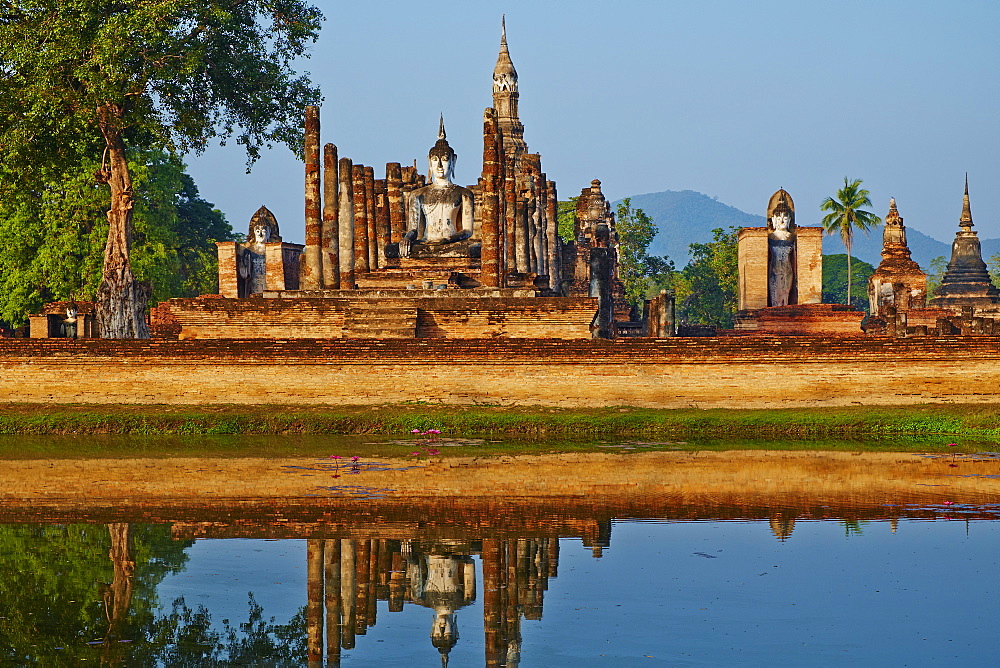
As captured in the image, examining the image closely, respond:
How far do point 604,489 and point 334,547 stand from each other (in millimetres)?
3693

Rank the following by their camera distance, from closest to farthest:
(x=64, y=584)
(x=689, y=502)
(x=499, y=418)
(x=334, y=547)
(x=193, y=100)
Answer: (x=64, y=584) < (x=334, y=547) < (x=689, y=502) < (x=499, y=418) < (x=193, y=100)

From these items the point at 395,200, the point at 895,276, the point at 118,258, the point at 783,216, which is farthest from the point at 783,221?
the point at 118,258

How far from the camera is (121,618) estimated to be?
8.84 meters

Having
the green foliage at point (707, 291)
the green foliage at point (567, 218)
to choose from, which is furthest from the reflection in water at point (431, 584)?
the green foliage at point (567, 218)

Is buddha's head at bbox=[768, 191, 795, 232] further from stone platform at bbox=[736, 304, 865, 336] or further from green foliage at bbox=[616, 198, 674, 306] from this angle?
green foliage at bbox=[616, 198, 674, 306]

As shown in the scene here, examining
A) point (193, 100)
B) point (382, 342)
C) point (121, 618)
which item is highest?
point (193, 100)

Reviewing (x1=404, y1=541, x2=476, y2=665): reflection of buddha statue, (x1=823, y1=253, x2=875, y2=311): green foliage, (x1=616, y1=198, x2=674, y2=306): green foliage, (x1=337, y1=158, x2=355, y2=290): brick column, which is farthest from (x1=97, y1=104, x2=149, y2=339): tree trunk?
(x1=823, y1=253, x2=875, y2=311): green foliage

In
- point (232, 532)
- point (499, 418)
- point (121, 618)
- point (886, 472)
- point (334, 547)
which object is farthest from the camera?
point (499, 418)

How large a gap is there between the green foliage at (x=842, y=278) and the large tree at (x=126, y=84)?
238 ft

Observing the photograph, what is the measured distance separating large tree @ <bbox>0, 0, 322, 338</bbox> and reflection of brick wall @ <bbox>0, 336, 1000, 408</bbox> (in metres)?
7.12

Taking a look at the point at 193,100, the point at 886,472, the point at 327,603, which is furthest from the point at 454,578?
the point at 193,100

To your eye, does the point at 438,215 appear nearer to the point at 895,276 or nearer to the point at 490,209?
the point at 490,209

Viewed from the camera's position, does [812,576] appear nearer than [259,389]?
Yes

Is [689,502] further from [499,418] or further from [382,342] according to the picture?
[382,342]
